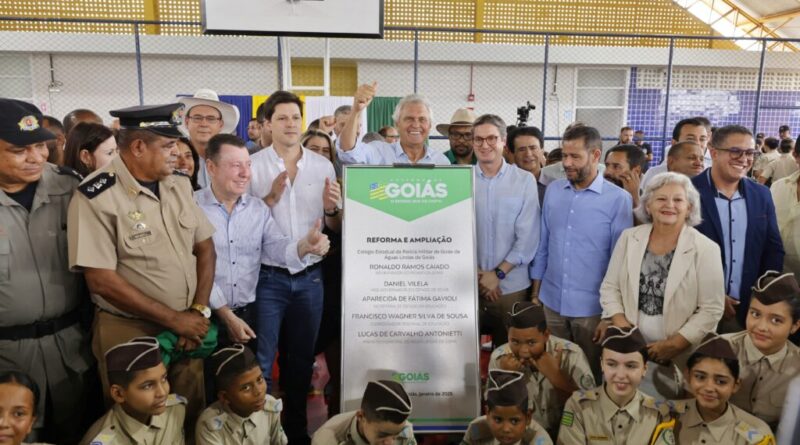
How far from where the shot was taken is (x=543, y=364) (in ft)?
9.73

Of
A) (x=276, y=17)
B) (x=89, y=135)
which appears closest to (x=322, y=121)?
(x=276, y=17)

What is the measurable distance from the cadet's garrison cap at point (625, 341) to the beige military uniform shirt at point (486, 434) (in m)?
0.53

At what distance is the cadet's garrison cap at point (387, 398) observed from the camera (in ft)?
8.32

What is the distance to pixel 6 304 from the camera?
2.28 metres

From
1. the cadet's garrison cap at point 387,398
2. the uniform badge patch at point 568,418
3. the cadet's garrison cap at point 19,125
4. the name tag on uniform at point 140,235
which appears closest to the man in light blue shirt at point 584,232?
the uniform badge patch at point 568,418

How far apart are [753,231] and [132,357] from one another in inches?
129

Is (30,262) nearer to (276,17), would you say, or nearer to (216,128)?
(216,128)

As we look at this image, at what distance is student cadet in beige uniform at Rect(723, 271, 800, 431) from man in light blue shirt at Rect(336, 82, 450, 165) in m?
1.88

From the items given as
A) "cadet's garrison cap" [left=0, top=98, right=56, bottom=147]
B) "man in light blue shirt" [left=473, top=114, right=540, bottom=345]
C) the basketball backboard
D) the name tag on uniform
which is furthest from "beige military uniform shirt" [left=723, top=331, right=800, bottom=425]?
the basketball backboard

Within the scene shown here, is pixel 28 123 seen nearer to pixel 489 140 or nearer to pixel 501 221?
pixel 489 140

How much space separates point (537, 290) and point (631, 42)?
1306cm

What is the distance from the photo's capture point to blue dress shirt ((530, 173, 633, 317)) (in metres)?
3.10

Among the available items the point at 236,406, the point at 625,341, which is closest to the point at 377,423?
the point at 236,406

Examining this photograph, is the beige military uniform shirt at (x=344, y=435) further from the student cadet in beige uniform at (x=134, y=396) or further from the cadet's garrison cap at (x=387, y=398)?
the student cadet in beige uniform at (x=134, y=396)
